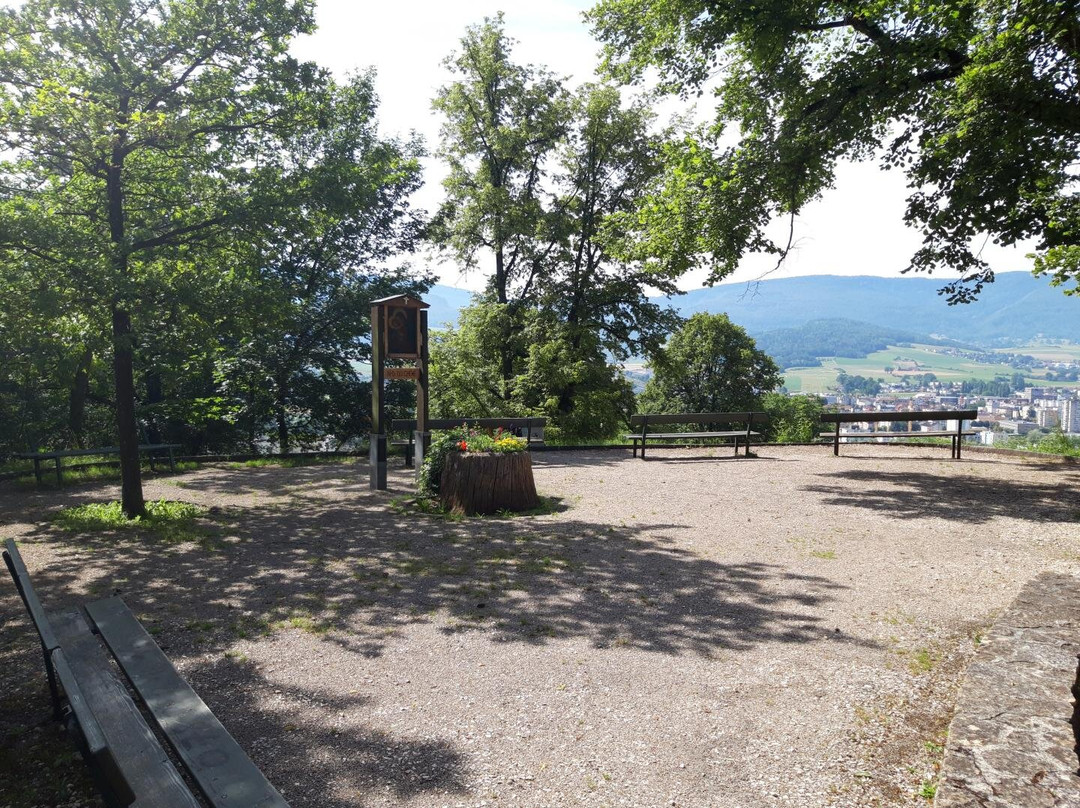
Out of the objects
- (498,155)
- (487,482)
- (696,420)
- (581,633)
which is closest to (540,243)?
(498,155)

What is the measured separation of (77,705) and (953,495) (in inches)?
421

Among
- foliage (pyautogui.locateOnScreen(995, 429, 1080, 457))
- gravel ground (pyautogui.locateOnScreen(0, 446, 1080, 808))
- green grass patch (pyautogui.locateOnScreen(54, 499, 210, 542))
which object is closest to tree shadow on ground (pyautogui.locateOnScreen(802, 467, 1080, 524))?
gravel ground (pyautogui.locateOnScreen(0, 446, 1080, 808))

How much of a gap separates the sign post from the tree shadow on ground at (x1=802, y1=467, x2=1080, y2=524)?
21.8 feet

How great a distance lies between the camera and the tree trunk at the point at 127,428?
29.8ft

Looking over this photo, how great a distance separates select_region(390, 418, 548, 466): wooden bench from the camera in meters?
13.1

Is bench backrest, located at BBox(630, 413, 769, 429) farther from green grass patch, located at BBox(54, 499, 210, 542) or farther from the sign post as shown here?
green grass patch, located at BBox(54, 499, 210, 542)

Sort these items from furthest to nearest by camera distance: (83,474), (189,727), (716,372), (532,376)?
(716,372), (532,376), (83,474), (189,727)

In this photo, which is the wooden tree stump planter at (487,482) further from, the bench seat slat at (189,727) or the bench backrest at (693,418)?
the bench seat slat at (189,727)

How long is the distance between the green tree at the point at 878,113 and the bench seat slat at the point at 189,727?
10436 millimetres

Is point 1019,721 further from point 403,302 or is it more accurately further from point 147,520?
point 403,302

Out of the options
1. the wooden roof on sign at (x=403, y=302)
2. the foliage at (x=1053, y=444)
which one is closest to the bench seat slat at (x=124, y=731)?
the wooden roof on sign at (x=403, y=302)

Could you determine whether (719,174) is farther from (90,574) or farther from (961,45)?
(90,574)

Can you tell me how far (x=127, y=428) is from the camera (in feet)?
30.5

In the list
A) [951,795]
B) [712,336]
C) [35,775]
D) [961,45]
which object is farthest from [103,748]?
[712,336]
